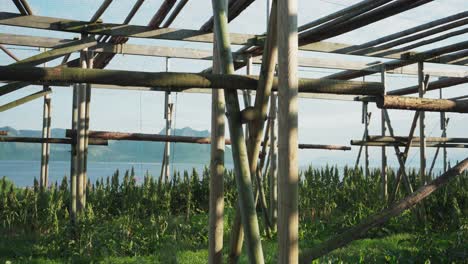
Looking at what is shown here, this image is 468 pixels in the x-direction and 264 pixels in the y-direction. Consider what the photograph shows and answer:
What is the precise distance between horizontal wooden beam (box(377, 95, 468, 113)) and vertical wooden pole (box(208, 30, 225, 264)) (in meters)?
1.14

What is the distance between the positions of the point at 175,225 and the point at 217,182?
5004 millimetres

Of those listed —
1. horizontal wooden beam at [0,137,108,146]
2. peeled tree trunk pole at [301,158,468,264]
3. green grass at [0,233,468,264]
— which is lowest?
green grass at [0,233,468,264]

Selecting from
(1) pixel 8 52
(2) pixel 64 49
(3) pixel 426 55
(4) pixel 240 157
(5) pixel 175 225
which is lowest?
(5) pixel 175 225

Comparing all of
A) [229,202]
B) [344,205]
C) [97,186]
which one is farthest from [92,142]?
[344,205]

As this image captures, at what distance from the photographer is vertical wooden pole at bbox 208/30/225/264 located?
303 centimetres

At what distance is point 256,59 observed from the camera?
943 cm

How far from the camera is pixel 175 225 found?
7805mm

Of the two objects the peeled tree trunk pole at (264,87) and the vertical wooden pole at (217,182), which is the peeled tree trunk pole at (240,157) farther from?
the vertical wooden pole at (217,182)

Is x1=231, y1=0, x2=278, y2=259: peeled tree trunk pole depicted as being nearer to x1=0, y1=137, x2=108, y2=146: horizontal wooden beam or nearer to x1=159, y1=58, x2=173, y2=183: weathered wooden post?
x1=0, y1=137, x2=108, y2=146: horizontal wooden beam

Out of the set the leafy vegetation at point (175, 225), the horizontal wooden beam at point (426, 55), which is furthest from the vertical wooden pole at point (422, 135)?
the leafy vegetation at point (175, 225)

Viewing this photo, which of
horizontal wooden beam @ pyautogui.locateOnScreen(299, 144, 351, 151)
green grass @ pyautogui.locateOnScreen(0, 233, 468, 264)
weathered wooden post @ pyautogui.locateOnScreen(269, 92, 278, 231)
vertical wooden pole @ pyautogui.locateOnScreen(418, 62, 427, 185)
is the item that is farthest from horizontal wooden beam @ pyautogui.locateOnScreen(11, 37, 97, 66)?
horizontal wooden beam @ pyautogui.locateOnScreen(299, 144, 351, 151)

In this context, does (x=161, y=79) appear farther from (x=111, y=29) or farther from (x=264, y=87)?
(x=111, y=29)

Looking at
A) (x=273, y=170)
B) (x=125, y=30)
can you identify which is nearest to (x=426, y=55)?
(x=273, y=170)

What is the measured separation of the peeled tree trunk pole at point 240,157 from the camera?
2.48m
